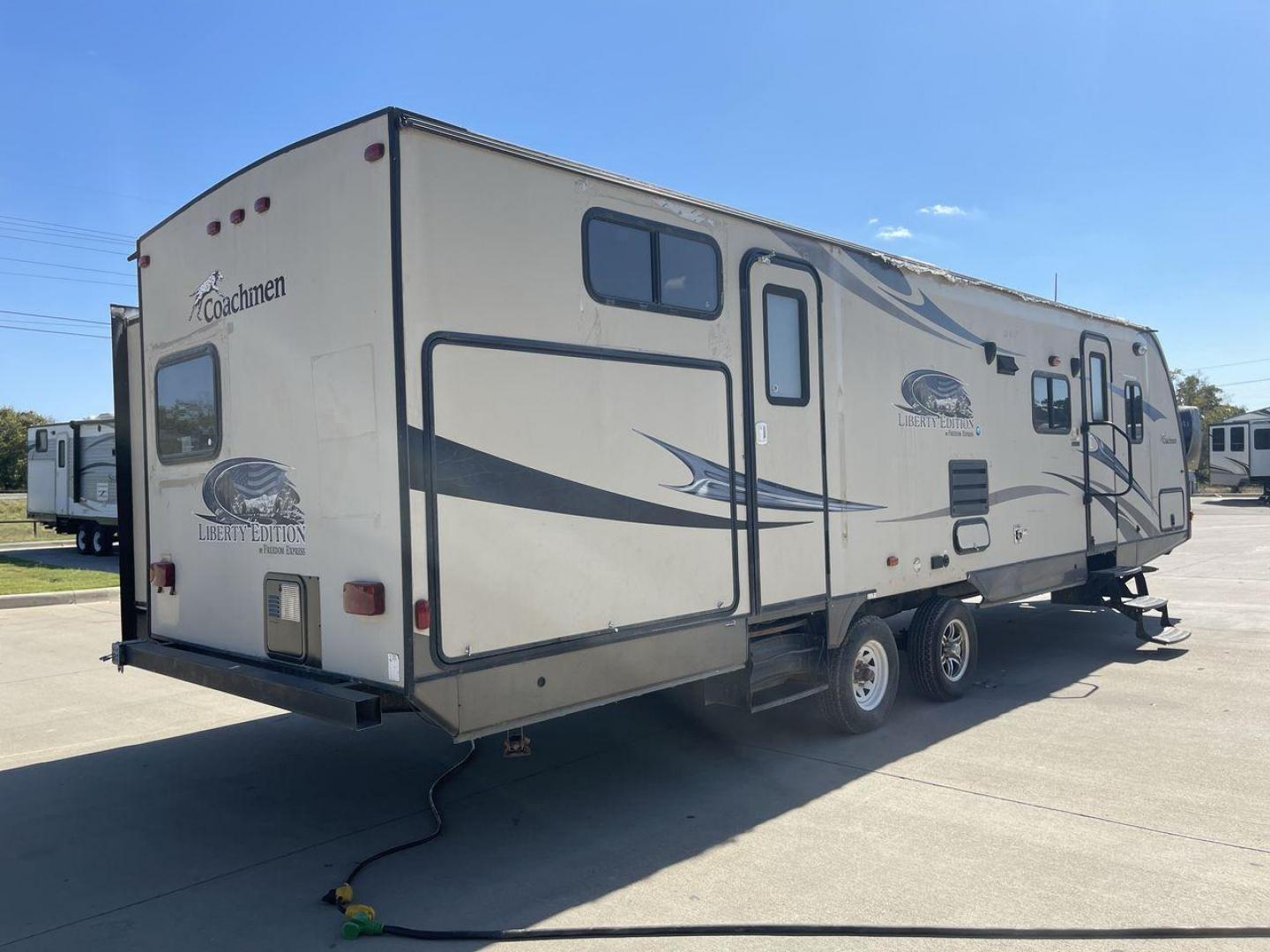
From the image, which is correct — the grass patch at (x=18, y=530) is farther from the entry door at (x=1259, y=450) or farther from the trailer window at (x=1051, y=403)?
the entry door at (x=1259, y=450)

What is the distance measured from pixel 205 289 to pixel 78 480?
748 inches

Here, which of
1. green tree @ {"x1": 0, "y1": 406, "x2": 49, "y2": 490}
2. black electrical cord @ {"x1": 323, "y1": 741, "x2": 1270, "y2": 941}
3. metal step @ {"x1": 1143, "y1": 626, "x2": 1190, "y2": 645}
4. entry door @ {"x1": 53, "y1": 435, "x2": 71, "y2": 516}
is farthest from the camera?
green tree @ {"x1": 0, "y1": 406, "x2": 49, "y2": 490}

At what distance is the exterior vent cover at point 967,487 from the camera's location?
748 cm

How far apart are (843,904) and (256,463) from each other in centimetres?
347

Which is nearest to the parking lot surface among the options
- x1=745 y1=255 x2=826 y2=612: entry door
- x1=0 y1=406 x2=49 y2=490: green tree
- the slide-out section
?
x1=745 y1=255 x2=826 y2=612: entry door

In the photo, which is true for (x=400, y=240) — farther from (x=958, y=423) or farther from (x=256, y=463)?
(x=958, y=423)

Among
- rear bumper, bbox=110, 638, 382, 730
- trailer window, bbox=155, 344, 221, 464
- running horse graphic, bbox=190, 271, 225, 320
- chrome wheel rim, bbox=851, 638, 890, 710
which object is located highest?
running horse graphic, bbox=190, 271, 225, 320

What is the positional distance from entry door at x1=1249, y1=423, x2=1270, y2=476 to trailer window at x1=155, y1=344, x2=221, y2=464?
37.6m

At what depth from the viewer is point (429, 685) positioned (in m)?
4.11

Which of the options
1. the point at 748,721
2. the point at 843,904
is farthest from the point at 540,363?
the point at 748,721

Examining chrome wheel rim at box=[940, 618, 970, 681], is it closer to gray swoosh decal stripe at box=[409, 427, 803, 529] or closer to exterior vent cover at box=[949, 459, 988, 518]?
exterior vent cover at box=[949, 459, 988, 518]

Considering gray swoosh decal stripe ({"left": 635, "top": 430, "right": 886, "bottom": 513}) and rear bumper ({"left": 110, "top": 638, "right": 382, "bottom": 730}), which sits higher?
gray swoosh decal stripe ({"left": 635, "top": 430, "right": 886, "bottom": 513})

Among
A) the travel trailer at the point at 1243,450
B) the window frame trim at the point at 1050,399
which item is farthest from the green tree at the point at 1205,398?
the window frame trim at the point at 1050,399

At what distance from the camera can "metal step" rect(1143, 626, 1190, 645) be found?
922 cm
